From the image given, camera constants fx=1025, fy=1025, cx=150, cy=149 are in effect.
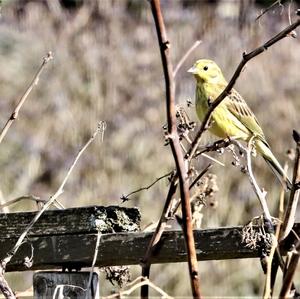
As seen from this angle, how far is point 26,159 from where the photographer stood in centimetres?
937

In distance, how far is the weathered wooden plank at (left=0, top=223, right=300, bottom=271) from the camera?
7.77 ft

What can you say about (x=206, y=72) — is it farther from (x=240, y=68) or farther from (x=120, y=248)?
(x=240, y=68)

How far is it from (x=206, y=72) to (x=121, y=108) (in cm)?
453

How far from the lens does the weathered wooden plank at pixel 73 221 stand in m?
2.48

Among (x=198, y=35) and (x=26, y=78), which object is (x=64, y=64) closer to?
(x=26, y=78)

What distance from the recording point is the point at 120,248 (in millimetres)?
2455

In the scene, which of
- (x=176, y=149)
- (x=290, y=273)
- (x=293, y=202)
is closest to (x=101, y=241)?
(x=293, y=202)

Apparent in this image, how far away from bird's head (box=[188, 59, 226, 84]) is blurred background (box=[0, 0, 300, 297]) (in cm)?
273

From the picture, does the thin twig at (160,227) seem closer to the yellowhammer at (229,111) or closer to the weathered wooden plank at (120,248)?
the weathered wooden plank at (120,248)

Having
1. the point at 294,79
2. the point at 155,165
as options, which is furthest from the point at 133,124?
the point at 294,79

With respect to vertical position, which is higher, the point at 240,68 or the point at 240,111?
the point at 240,111

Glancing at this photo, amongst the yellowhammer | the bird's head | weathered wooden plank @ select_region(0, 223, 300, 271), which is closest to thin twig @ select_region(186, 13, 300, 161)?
weathered wooden plank @ select_region(0, 223, 300, 271)

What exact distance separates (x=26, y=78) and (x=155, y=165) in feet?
5.49

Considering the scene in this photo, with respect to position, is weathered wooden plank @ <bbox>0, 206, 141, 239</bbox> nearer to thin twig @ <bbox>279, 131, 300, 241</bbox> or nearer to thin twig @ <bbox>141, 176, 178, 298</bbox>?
thin twig @ <bbox>141, 176, 178, 298</bbox>
